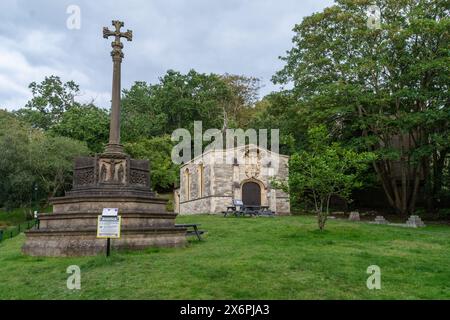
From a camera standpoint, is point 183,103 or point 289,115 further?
point 183,103

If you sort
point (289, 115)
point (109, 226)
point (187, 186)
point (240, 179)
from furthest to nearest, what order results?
point (187, 186) → point (240, 179) → point (289, 115) → point (109, 226)

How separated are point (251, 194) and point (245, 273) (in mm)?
23198

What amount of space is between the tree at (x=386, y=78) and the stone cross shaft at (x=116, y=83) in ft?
47.5

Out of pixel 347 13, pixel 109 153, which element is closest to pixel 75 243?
pixel 109 153

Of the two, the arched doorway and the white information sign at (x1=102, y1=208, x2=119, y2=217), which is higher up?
the arched doorway

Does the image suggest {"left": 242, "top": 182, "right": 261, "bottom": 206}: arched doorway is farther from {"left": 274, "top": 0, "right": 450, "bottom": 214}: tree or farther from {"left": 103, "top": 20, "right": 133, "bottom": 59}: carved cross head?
{"left": 103, "top": 20, "right": 133, "bottom": 59}: carved cross head

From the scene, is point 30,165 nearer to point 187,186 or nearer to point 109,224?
point 187,186

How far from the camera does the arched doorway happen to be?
30750mm

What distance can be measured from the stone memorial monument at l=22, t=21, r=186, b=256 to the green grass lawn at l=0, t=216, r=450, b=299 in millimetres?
528

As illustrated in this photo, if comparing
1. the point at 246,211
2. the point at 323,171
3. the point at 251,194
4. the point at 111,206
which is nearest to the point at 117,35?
the point at 111,206

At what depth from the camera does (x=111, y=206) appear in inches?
487


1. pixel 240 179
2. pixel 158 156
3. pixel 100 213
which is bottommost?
pixel 100 213

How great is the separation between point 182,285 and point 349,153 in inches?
415

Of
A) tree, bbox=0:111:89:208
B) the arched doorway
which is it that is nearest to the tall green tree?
tree, bbox=0:111:89:208
